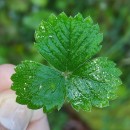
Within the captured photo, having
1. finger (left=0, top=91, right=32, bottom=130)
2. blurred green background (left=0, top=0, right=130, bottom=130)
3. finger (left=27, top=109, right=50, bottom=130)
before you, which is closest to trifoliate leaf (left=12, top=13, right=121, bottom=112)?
finger (left=0, top=91, right=32, bottom=130)

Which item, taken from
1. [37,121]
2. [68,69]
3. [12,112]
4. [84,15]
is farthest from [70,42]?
[84,15]

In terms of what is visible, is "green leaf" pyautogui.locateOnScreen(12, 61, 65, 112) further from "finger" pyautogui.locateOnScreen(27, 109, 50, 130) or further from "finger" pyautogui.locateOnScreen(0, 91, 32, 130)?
"finger" pyautogui.locateOnScreen(27, 109, 50, 130)

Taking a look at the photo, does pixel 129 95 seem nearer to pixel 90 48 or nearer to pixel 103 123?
pixel 103 123

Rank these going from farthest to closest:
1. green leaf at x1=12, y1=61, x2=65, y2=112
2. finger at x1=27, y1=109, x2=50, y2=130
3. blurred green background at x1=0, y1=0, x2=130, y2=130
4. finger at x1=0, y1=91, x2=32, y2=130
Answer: blurred green background at x1=0, y1=0, x2=130, y2=130, finger at x1=27, y1=109, x2=50, y2=130, finger at x1=0, y1=91, x2=32, y2=130, green leaf at x1=12, y1=61, x2=65, y2=112

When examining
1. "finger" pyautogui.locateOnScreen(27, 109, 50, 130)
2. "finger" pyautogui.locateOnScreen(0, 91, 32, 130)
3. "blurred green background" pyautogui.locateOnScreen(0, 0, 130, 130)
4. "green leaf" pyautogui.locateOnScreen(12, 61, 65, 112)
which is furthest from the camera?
"blurred green background" pyautogui.locateOnScreen(0, 0, 130, 130)

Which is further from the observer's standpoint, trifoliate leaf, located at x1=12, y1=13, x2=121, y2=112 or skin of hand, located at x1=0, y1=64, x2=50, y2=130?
skin of hand, located at x1=0, y1=64, x2=50, y2=130

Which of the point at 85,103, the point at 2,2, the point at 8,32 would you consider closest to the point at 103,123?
the point at 8,32

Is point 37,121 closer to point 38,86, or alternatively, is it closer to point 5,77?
point 5,77
